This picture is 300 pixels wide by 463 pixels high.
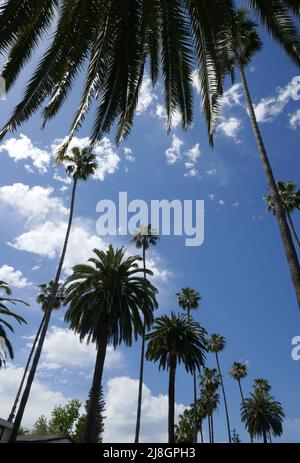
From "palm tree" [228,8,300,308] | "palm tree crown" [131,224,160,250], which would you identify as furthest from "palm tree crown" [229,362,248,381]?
"palm tree" [228,8,300,308]

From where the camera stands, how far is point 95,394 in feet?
86.7

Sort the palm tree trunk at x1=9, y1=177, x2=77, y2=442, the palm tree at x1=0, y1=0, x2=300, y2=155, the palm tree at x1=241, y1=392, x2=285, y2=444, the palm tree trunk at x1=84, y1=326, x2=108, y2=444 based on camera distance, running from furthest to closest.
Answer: the palm tree at x1=241, y1=392, x2=285, y2=444
the palm tree trunk at x1=84, y1=326, x2=108, y2=444
the palm tree trunk at x1=9, y1=177, x2=77, y2=442
the palm tree at x1=0, y1=0, x2=300, y2=155

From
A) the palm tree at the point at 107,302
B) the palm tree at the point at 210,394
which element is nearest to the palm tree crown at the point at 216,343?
the palm tree at the point at 210,394

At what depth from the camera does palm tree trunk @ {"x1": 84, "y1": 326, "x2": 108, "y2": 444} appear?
82.8 ft

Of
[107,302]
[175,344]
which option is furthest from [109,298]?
[175,344]

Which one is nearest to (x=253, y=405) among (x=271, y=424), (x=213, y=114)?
(x=271, y=424)

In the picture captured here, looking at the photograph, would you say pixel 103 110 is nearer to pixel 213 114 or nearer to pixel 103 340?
pixel 213 114

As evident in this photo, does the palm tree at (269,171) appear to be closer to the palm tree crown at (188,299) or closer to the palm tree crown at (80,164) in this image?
the palm tree crown at (80,164)

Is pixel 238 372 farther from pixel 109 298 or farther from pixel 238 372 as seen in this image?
pixel 109 298

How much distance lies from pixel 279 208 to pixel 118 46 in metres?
5.23

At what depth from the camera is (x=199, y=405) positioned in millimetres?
71812

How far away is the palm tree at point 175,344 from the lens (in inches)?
1544

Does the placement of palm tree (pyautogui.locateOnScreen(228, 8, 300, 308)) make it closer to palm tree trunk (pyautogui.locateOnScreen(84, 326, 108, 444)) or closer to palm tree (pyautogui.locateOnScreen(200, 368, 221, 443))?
palm tree trunk (pyautogui.locateOnScreen(84, 326, 108, 444))

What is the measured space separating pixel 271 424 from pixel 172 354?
1448 inches
